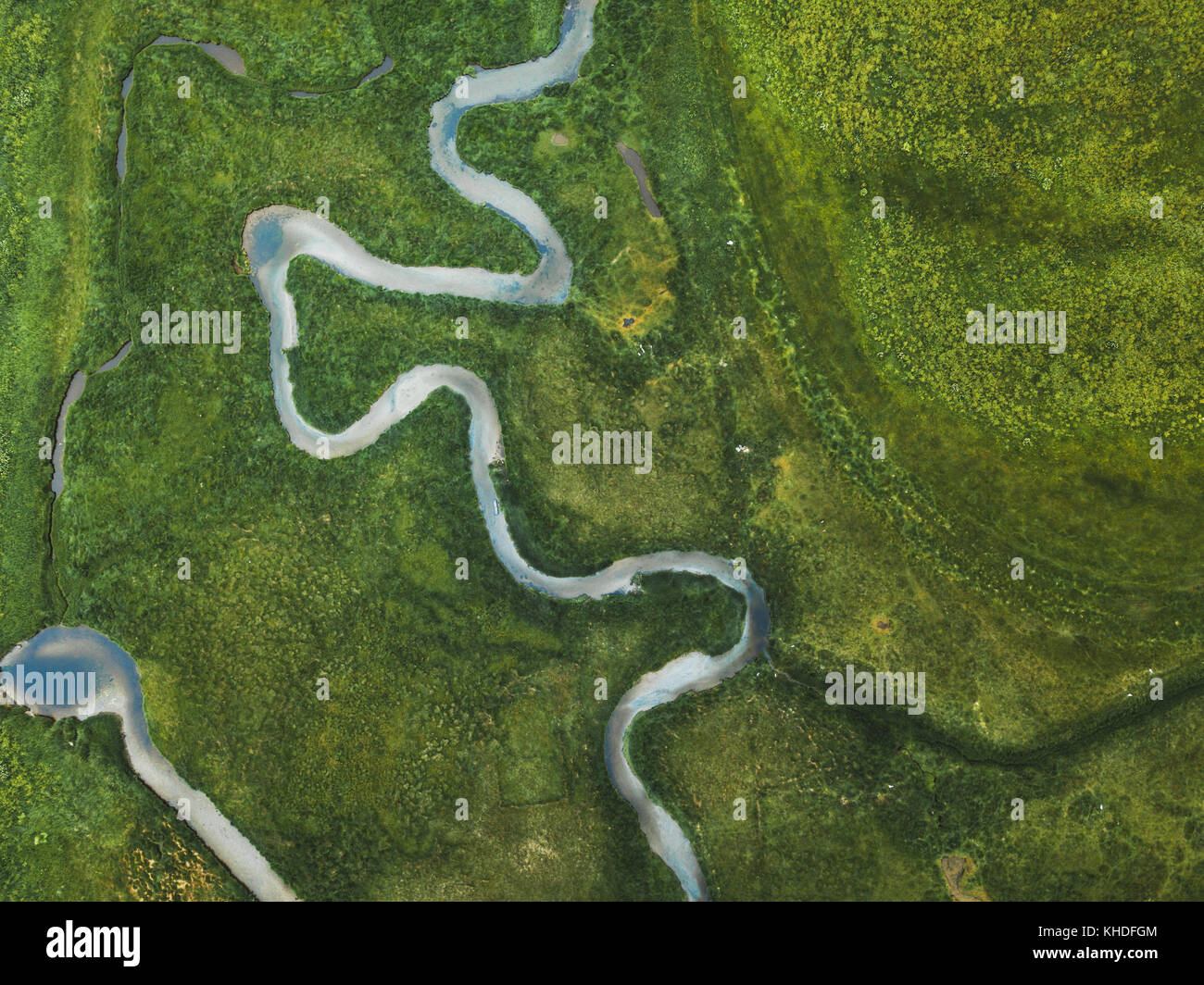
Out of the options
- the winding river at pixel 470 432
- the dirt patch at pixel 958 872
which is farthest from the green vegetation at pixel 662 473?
the winding river at pixel 470 432

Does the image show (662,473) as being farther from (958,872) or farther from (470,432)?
(958,872)

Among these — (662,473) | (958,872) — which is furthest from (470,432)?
(958,872)

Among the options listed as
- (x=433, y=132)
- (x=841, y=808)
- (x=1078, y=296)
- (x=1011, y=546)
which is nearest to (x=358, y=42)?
(x=433, y=132)

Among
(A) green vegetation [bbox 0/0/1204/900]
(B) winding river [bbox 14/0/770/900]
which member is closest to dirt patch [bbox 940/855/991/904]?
(A) green vegetation [bbox 0/0/1204/900]

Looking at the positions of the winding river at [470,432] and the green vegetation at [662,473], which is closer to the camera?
the green vegetation at [662,473]

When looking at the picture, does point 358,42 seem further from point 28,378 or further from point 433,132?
point 28,378

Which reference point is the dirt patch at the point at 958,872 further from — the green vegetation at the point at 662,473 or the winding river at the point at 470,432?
the winding river at the point at 470,432

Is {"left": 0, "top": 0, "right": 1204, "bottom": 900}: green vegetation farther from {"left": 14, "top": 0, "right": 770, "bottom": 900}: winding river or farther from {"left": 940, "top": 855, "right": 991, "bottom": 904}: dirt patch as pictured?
{"left": 14, "top": 0, "right": 770, "bottom": 900}: winding river
